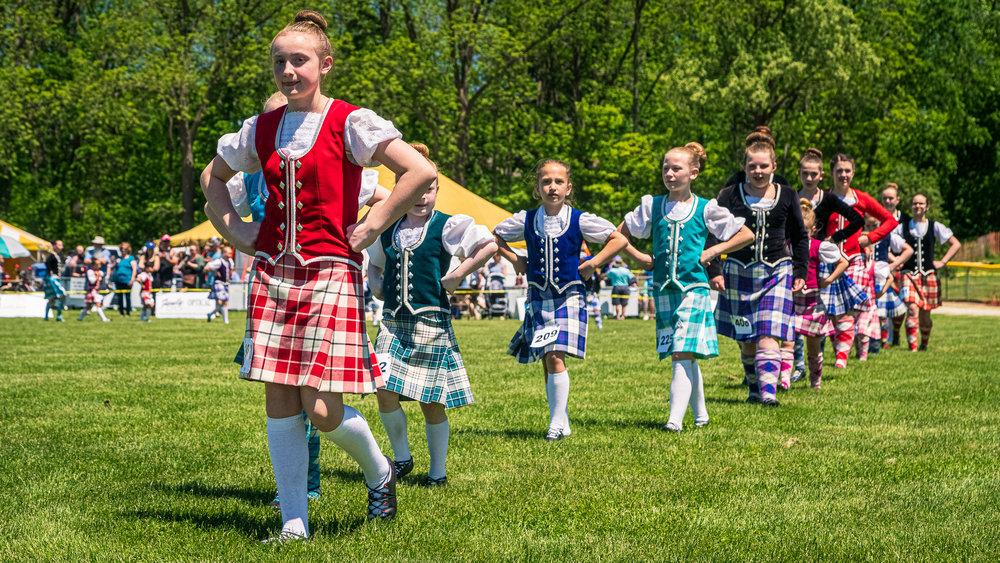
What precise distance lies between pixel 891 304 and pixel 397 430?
453 inches

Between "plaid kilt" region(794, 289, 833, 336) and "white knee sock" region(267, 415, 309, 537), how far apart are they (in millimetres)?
6753

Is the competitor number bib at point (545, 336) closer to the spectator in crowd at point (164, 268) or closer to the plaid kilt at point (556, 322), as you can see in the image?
the plaid kilt at point (556, 322)

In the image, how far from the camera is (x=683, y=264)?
7578mm

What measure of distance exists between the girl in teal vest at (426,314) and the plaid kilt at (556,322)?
1.40m

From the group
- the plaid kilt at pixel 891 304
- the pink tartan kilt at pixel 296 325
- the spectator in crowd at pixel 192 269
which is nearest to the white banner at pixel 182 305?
the spectator in crowd at pixel 192 269

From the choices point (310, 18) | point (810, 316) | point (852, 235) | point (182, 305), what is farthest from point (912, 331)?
point (182, 305)

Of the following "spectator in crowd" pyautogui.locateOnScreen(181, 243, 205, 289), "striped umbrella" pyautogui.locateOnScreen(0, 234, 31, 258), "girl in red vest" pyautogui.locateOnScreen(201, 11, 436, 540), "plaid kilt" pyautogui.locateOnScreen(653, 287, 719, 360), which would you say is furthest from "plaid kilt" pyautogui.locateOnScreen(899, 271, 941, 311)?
"striped umbrella" pyautogui.locateOnScreen(0, 234, 31, 258)

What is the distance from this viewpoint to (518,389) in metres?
10.5

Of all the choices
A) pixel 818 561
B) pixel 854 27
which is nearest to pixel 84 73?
pixel 854 27

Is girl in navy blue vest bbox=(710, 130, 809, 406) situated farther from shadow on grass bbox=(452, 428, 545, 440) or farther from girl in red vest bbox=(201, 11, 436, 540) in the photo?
girl in red vest bbox=(201, 11, 436, 540)

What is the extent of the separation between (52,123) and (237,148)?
45.0 metres

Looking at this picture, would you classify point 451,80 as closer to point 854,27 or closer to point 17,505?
point 854,27

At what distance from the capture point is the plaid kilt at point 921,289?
15.0 meters

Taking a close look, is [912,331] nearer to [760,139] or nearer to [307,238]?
[760,139]
